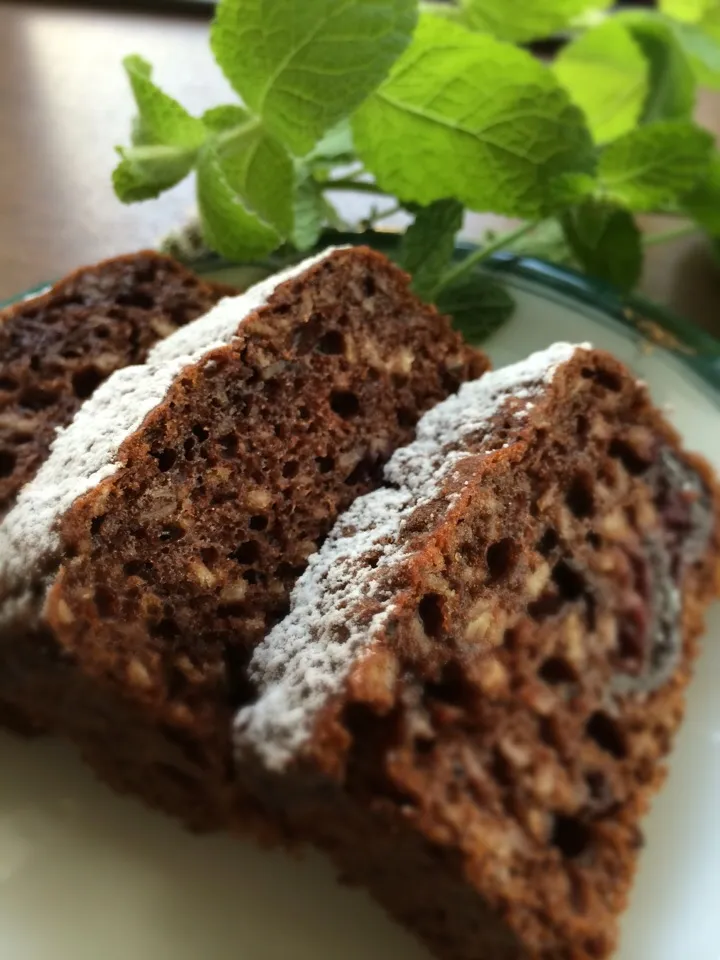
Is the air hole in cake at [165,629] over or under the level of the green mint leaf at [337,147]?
under

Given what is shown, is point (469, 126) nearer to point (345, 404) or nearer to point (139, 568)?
point (345, 404)

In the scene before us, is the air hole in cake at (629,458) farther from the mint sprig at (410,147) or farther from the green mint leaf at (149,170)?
the green mint leaf at (149,170)

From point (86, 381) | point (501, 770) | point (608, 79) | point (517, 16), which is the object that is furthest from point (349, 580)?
point (608, 79)

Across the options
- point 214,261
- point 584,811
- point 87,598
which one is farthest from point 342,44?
point 584,811

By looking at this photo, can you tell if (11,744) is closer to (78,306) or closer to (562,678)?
(78,306)

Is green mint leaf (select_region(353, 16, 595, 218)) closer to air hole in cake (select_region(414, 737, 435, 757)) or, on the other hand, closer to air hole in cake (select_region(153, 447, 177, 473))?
air hole in cake (select_region(153, 447, 177, 473))

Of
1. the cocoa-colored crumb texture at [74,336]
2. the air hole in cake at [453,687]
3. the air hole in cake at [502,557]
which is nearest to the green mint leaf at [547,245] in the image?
the cocoa-colored crumb texture at [74,336]
